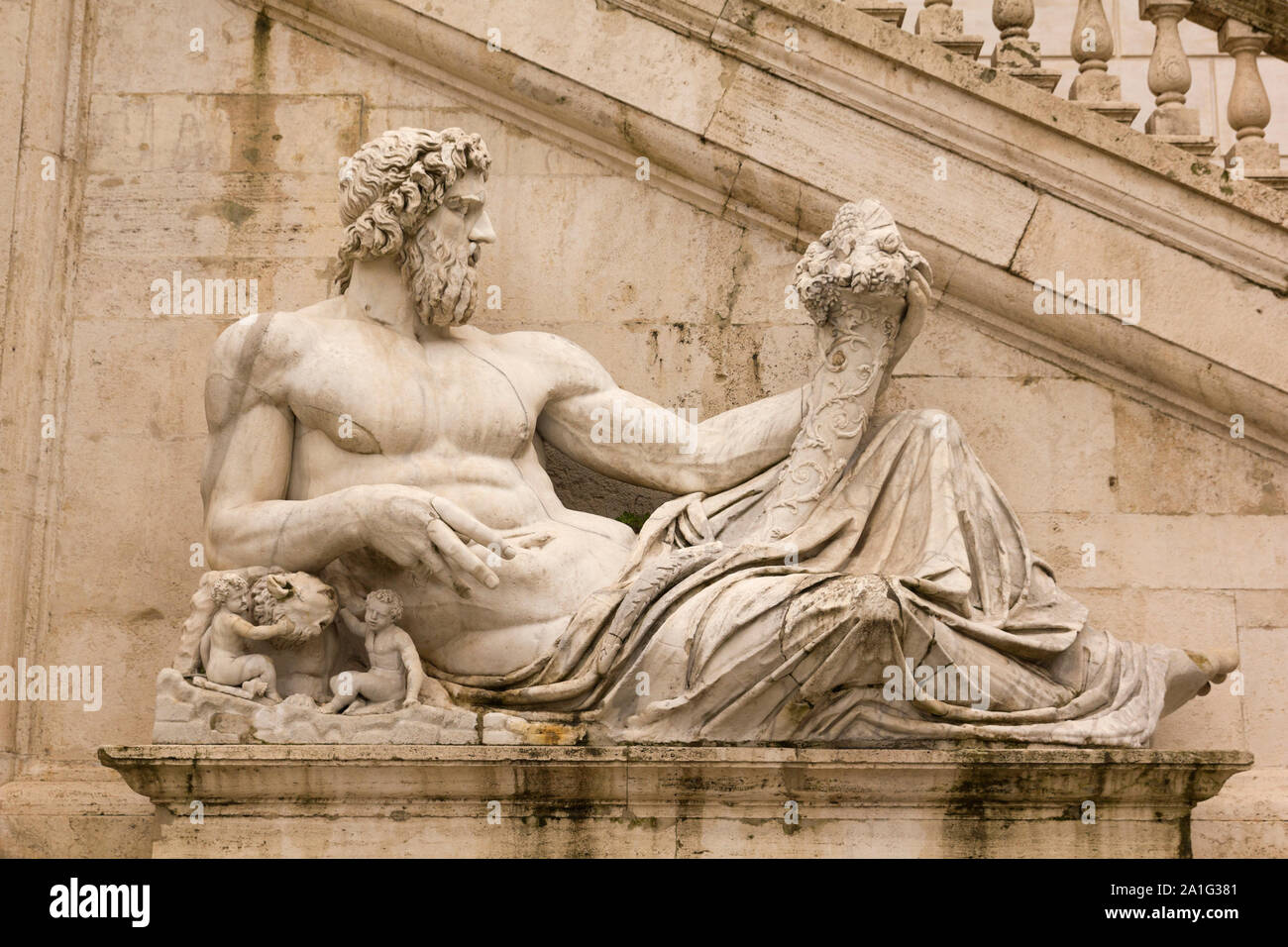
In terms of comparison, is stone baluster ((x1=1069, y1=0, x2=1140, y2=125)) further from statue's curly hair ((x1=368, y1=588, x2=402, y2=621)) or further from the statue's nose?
statue's curly hair ((x1=368, y1=588, x2=402, y2=621))

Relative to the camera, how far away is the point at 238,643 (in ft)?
23.9

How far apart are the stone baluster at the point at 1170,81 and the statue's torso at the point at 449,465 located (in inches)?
106

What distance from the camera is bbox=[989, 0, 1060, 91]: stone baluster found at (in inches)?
343

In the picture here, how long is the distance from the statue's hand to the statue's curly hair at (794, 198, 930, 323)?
1333 mm

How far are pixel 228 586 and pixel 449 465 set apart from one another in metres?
0.86

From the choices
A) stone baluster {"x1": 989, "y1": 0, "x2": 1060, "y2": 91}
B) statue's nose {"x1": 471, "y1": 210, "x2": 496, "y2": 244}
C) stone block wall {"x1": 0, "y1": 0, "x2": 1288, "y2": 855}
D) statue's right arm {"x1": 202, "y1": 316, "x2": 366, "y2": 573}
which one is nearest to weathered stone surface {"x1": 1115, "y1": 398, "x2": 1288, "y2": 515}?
stone block wall {"x1": 0, "y1": 0, "x2": 1288, "y2": 855}

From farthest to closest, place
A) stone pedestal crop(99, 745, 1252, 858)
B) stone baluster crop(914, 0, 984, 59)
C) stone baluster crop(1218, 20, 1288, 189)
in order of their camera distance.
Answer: stone baluster crop(914, 0, 984, 59) < stone baluster crop(1218, 20, 1288, 189) < stone pedestal crop(99, 745, 1252, 858)

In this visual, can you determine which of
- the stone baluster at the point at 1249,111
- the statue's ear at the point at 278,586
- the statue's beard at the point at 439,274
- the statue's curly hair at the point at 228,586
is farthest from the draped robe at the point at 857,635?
the stone baluster at the point at 1249,111

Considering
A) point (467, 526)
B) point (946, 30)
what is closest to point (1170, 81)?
point (946, 30)

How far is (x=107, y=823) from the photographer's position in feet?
26.1

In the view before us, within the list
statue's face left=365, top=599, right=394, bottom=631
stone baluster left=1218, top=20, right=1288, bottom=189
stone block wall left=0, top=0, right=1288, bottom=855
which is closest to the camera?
statue's face left=365, top=599, right=394, bottom=631

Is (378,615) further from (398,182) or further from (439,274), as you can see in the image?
(398,182)

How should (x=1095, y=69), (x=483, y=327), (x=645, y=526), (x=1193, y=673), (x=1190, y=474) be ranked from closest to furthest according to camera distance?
(x=1193, y=673), (x=645, y=526), (x=1190, y=474), (x=483, y=327), (x=1095, y=69)

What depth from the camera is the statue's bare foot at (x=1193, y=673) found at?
7.55 m
